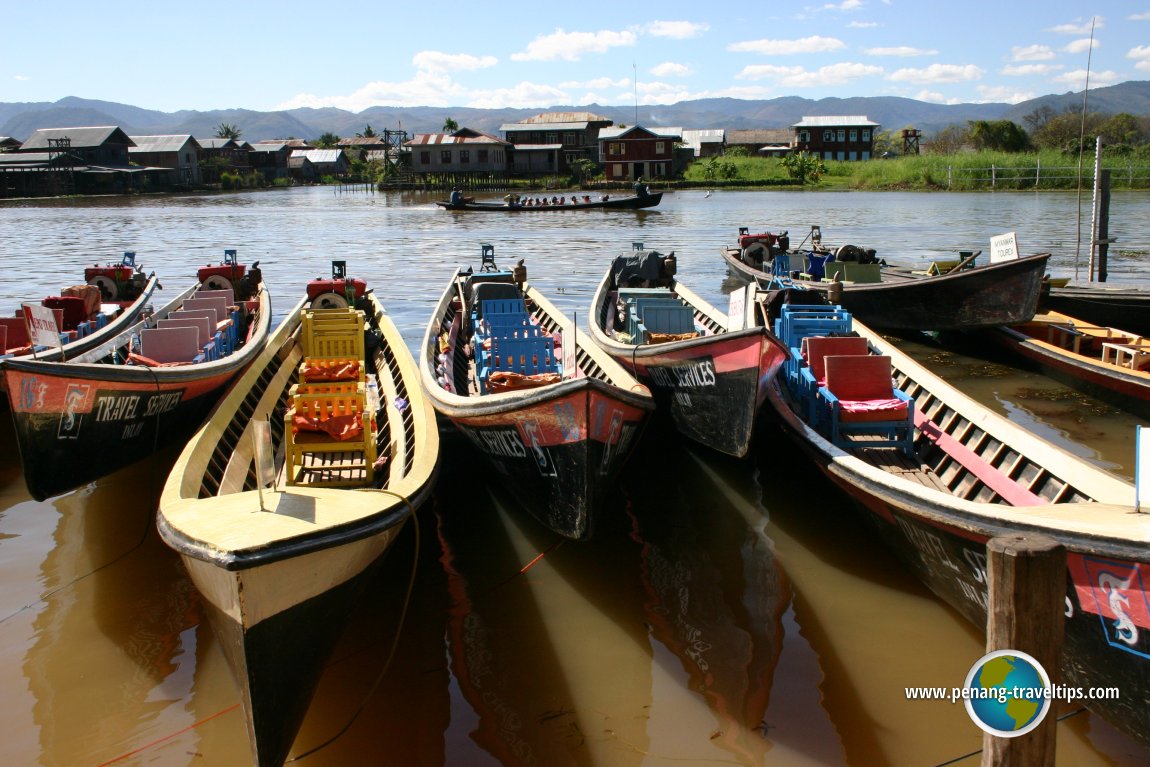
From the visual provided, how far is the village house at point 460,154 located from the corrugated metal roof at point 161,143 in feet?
81.6

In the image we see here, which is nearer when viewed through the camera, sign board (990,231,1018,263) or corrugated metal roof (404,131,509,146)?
sign board (990,231,1018,263)

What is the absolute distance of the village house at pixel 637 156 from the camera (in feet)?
258

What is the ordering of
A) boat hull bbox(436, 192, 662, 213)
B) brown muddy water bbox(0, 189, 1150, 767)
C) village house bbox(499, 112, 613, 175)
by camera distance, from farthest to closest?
village house bbox(499, 112, 613, 175) → boat hull bbox(436, 192, 662, 213) → brown muddy water bbox(0, 189, 1150, 767)

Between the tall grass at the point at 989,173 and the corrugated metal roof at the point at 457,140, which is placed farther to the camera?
the corrugated metal roof at the point at 457,140

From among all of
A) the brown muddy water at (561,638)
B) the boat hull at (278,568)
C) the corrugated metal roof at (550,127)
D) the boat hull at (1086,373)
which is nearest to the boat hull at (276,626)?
the boat hull at (278,568)

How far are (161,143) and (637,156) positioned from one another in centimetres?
4673

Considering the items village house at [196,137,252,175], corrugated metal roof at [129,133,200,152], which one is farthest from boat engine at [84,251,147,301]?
village house at [196,137,252,175]

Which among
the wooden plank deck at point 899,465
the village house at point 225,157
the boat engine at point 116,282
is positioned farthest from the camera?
the village house at point 225,157

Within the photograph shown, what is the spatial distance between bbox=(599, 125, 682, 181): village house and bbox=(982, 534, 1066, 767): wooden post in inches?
3030

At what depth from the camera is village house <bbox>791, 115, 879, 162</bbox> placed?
97875 millimetres

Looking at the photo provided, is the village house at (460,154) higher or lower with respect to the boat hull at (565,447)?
higher

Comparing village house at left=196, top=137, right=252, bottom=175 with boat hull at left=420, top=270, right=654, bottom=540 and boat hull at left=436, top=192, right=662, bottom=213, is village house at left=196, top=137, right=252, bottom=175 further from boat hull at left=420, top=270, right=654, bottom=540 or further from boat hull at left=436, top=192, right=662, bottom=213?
boat hull at left=420, top=270, right=654, bottom=540

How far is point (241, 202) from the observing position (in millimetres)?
72750

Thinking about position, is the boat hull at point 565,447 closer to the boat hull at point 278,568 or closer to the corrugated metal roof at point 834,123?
the boat hull at point 278,568
